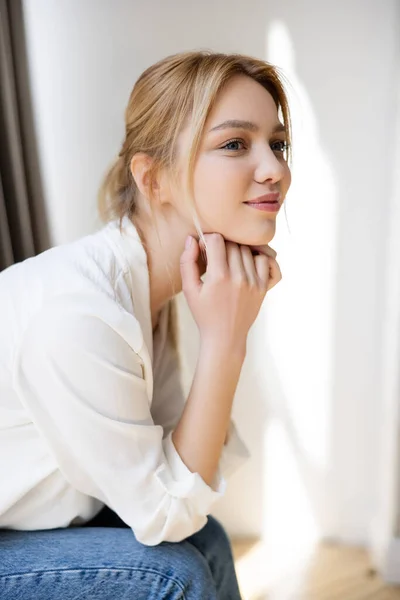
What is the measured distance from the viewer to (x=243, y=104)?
1003mm

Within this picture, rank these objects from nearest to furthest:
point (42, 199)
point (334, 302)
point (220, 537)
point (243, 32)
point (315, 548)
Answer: point (220, 537) → point (42, 199) → point (243, 32) → point (334, 302) → point (315, 548)

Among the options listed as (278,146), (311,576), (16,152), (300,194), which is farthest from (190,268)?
(311,576)

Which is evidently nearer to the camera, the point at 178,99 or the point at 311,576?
the point at 178,99

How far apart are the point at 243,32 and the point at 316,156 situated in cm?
34

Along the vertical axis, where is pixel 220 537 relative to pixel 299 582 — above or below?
above

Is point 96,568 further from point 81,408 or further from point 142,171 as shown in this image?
point 142,171

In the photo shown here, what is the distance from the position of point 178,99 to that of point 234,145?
114 mm

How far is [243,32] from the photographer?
148 cm

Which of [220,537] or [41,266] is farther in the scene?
[220,537]

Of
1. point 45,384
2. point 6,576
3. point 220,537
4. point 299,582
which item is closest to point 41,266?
point 45,384

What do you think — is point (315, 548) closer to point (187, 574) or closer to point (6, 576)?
point (187, 574)

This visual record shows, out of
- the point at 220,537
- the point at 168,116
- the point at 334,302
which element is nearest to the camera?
the point at 168,116

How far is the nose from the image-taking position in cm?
99

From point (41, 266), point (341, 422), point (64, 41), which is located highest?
point (64, 41)
